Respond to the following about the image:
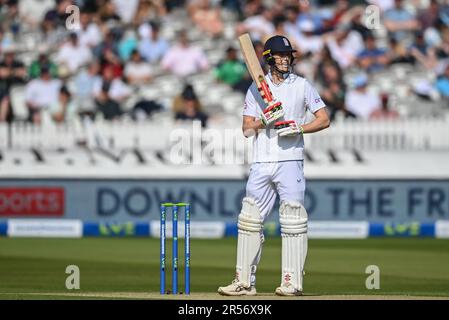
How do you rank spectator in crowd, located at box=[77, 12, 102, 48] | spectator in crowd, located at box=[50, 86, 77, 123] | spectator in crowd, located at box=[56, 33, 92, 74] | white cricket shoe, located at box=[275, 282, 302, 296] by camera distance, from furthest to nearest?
spectator in crowd, located at box=[77, 12, 102, 48]
spectator in crowd, located at box=[56, 33, 92, 74]
spectator in crowd, located at box=[50, 86, 77, 123]
white cricket shoe, located at box=[275, 282, 302, 296]

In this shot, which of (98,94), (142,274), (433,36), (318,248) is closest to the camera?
(142,274)

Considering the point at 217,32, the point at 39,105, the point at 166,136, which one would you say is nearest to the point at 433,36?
the point at 217,32

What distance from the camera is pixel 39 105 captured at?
2022 cm

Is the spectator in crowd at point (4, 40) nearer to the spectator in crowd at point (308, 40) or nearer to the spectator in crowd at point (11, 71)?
the spectator in crowd at point (11, 71)

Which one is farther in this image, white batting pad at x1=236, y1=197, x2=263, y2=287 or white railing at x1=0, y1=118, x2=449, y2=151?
white railing at x1=0, y1=118, x2=449, y2=151

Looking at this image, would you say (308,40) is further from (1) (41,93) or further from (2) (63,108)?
(1) (41,93)

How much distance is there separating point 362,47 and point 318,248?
5.07m

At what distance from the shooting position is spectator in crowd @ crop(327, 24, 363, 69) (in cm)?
2073

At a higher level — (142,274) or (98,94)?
(98,94)

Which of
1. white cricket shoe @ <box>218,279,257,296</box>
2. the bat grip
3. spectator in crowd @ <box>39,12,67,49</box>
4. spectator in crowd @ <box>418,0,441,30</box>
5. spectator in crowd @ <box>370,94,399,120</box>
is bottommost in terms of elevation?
white cricket shoe @ <box>218,279,257,296</box>

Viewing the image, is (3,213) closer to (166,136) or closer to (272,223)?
(166,136)

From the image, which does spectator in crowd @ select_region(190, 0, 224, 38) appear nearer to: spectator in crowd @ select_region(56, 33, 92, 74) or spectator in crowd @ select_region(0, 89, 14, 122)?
spectator in crowd @ select_region(56, 33, 92, 74)

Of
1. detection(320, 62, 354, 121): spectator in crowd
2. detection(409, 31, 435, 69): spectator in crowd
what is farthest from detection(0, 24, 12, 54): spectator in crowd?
detection(409, 31, 435, 69): spectator in crowd

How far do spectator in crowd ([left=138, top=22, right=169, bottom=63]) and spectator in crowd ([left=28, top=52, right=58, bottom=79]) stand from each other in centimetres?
144
